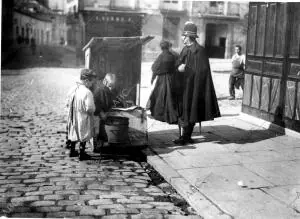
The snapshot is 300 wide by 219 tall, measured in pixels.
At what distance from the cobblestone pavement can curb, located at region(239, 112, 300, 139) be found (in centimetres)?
306

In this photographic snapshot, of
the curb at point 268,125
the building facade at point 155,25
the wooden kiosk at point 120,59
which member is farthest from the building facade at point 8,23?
the building facade at point 155,25

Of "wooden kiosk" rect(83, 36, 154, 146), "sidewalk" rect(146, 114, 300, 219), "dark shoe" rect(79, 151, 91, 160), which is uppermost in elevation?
"wooden kiosk" rect(83, 36, 154, 146)

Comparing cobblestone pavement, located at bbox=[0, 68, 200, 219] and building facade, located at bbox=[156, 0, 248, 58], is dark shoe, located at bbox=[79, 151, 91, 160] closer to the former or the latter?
cobblestone pavement, located at bbox=[0, 68, 200, 219]

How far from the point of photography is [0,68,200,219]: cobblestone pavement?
3904mm

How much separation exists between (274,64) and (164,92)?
2552mm

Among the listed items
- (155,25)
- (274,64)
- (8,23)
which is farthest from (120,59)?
(155,25)

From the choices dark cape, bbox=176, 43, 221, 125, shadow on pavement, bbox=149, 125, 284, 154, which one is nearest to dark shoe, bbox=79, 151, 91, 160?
shadow on pavement, bbox=149, 125, 284, 154

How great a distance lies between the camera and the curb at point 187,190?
3740mm

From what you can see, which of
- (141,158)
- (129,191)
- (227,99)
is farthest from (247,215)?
(227,99)

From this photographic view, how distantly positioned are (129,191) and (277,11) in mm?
5061

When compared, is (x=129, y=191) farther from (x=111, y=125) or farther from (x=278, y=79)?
(x=278, y=79)

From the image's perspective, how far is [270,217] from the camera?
3.64 m

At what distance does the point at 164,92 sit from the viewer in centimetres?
667

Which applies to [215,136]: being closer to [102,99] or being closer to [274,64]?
[274,64]
